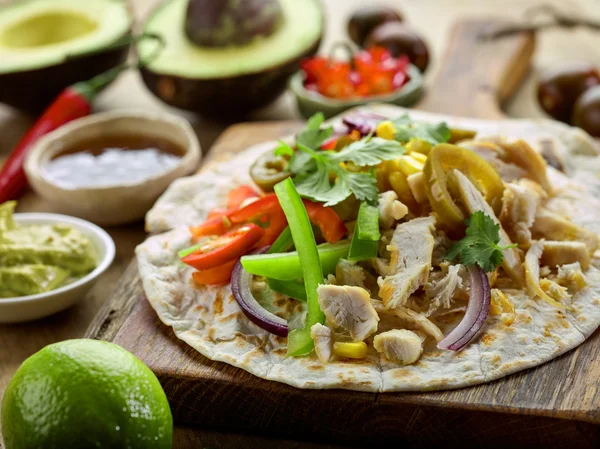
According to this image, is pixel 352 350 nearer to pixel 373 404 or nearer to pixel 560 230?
pixel 373 404

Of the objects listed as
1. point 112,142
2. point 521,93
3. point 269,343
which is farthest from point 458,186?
point 521,93

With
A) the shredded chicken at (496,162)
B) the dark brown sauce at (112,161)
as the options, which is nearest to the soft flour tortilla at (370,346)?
the shredded chicken at (496,162)

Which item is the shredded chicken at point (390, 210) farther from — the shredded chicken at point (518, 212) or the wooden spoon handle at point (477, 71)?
the wooden spoon handle at point (477, 71)

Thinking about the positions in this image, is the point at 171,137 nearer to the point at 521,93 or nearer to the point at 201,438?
the point at 201,438

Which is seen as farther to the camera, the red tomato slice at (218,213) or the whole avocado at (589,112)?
the whole avocado at (589,112)

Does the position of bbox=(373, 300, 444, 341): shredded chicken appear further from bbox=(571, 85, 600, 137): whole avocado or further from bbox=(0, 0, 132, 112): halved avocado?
bbox=(0, 0, 132, 112): halved avocado

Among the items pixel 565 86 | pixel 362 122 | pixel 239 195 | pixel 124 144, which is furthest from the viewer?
pixel 565 86

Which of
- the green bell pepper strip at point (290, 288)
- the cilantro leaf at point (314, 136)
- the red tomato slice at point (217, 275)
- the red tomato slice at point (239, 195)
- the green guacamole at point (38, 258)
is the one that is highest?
the cilantro leaf at point (314, 136)

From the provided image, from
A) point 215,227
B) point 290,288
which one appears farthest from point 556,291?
point 215,227
